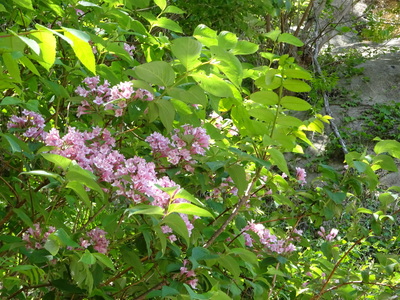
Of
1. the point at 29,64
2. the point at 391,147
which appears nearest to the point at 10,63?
the point at 29,64

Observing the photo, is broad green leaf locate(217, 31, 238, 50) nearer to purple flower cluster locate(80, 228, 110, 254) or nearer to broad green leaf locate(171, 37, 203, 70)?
broad green leaf locate(171, 37, 203, 70)

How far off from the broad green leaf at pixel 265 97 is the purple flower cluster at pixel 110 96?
278mm

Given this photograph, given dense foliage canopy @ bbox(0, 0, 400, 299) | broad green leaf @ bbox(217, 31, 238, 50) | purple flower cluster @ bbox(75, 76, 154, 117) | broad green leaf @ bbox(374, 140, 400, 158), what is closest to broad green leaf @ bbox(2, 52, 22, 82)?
dense foliage canopy @ bbox(0, 0, 400, 299)

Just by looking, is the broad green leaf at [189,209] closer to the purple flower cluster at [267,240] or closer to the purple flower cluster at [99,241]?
the purple flower cluster at [99,241]

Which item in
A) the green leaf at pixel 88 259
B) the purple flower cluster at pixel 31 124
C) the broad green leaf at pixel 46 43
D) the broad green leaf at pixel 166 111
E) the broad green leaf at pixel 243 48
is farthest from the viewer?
the broad green leaf at pixel 243 48

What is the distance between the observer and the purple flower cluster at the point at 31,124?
1374 millimetres

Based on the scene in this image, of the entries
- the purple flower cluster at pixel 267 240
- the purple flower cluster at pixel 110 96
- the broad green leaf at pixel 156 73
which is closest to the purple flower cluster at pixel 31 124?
the purple flower cluster at pixel 110 96

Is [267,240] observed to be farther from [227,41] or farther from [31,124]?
[31,124]

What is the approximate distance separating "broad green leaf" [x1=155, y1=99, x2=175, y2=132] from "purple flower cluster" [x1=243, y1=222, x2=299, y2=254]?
2.35ft

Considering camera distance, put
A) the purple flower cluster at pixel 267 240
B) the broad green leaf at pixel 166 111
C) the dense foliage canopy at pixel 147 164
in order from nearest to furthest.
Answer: the dense foliage canopy at pixel 147 164, the broad green leaf at pixel 166 111, the purple flower cluster at pixel 267 240

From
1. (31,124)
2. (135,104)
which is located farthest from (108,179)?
(31,124)

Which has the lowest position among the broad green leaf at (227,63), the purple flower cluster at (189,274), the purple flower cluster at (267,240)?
the purple flower cluster at (267,240)

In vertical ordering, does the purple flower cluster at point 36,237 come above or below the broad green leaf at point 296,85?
below

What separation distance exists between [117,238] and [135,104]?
16.9 inches
